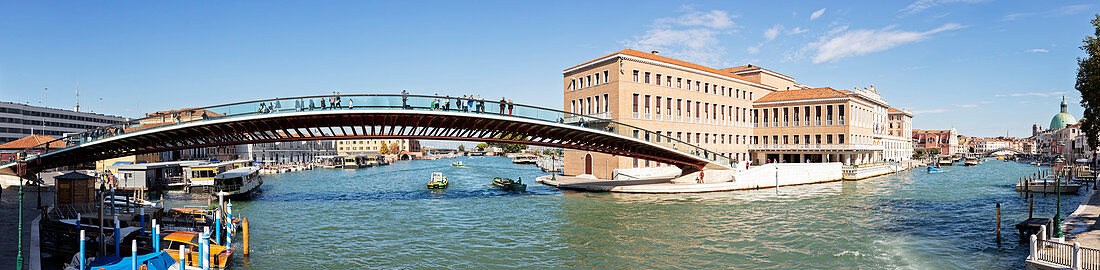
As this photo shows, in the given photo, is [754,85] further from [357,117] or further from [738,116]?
[357,117]

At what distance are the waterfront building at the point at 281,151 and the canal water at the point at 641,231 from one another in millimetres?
78904

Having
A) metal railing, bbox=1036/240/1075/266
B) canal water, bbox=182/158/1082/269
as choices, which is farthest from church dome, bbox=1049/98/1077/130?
metal railing, bbox=1036/240/1075/266

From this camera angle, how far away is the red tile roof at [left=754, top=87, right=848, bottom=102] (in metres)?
62.8

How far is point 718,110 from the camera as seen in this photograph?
201 feet

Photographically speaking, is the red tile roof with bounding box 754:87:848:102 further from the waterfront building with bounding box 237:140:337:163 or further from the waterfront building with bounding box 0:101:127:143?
the waterfront building with bounding box 0:101:127:143

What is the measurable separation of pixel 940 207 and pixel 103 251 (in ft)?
132

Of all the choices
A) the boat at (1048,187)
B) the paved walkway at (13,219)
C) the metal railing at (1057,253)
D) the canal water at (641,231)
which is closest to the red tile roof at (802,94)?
the boat at (1048,187)

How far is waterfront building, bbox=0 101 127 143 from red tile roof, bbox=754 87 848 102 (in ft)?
348

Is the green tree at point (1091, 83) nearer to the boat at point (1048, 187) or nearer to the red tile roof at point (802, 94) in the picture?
the boat at point (1048, 187)

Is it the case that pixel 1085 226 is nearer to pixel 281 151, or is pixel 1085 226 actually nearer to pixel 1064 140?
pixel 281 151

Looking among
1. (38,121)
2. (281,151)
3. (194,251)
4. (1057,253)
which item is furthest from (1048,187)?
(38,121)

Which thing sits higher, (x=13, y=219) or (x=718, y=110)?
(x=718, y=110)

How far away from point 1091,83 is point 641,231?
62.8ft

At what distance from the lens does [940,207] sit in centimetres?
3275
